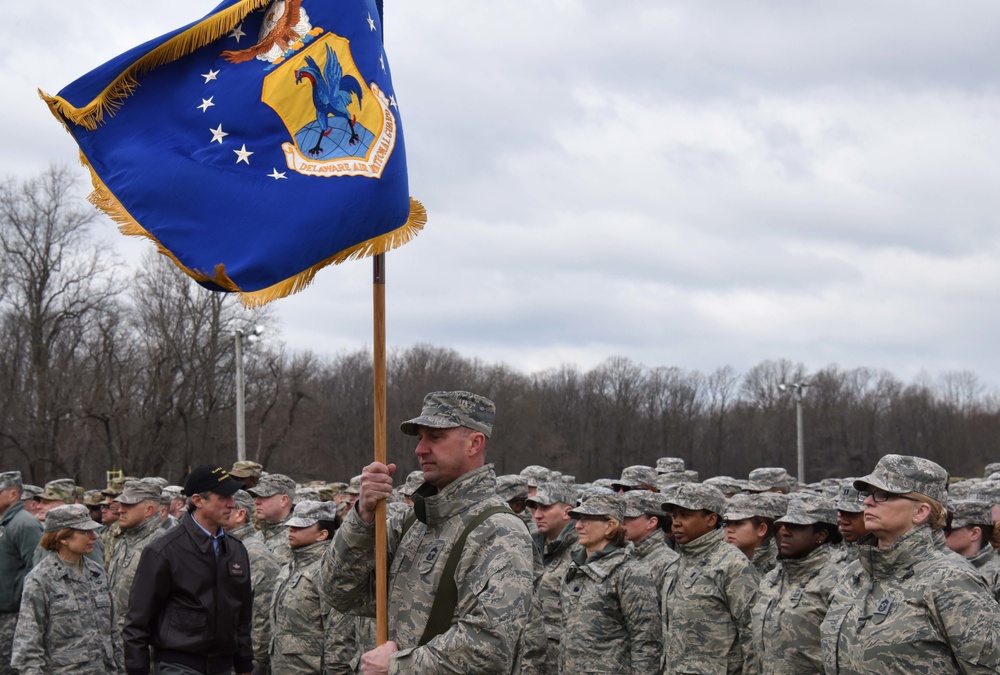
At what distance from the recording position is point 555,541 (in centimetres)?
1000

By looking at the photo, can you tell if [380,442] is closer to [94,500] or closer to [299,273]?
[299,273]

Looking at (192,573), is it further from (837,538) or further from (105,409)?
(105,409)

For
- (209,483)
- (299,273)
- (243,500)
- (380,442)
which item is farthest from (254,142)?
(243,500)

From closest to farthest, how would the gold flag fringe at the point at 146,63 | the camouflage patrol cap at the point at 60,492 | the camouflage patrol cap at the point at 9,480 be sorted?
the gold flag fringe at the point at 146,63, the camouflage patrol cap at the point at 9,480, the camouflage patrol cap at the point at 60,492

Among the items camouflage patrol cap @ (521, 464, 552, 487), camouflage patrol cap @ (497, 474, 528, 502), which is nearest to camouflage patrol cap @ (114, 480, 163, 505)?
camouflage patrol cap @ (497, 474, 528, 502)

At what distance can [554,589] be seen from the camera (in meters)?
9.76

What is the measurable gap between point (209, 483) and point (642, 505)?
3.71 metres

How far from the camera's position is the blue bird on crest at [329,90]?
5617 mm

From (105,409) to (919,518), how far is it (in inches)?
1584

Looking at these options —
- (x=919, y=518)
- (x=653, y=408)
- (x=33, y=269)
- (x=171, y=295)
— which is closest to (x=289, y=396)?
(x=171, y=295)

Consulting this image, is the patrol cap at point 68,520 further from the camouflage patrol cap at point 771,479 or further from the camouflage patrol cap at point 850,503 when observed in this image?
the camouflage patrol cap at point 771,479

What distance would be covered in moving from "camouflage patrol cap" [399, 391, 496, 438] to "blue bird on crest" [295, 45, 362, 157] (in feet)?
4.72

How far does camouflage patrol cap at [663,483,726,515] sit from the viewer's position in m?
8.14

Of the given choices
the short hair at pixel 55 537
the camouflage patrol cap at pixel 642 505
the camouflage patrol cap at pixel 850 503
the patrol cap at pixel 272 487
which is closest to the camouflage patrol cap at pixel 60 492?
the patrol cap at pixel 272 487
